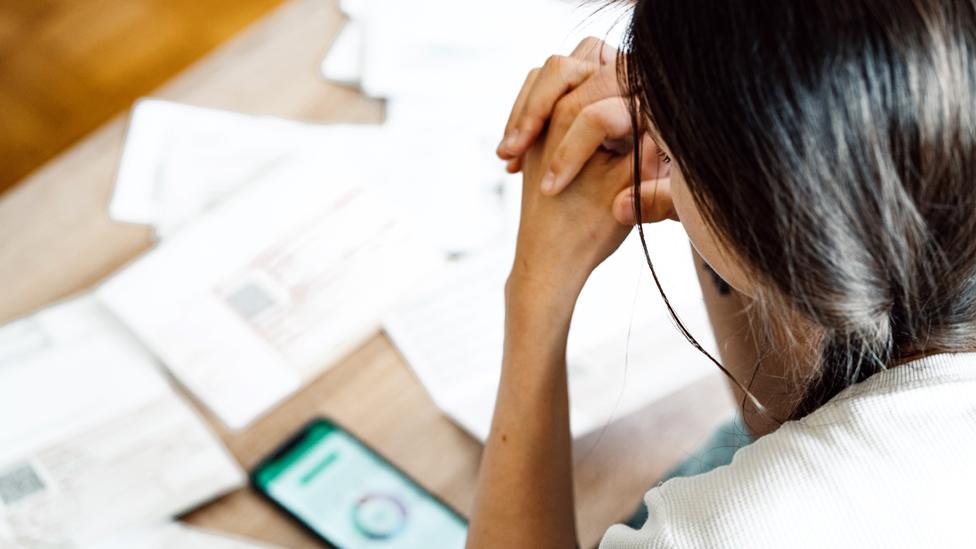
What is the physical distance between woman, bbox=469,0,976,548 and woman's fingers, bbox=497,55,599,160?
12 centimetres

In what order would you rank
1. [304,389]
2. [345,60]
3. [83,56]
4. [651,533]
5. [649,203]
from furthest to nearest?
[83,56]
[345,60]
[304,389]
[649,203]
[651,533]

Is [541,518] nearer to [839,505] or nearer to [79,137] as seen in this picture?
[839,505]

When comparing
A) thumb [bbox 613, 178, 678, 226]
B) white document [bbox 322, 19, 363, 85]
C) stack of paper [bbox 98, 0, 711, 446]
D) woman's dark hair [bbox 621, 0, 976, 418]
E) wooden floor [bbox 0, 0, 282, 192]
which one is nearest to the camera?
woman's dark hair [bbox 621, 0, 976, 418]

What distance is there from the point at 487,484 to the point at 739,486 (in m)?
0.24

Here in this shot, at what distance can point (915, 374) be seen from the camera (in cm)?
49

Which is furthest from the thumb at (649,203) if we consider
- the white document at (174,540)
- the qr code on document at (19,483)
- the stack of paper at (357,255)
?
the qr code on document at (19,483)

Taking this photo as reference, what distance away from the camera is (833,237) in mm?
405

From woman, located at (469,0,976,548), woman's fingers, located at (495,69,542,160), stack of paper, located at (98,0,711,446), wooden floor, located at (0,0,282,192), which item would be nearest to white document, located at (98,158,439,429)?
stack of paper, located at (98,0,711,446)

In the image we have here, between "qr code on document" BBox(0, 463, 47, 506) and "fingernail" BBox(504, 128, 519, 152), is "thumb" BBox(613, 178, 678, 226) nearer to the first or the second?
"fingernail" BBox(504, 128, 519, 152)

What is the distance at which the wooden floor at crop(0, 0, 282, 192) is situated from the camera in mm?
1644

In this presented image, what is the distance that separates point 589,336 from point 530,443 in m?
0.15

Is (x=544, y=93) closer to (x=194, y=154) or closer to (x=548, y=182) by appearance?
(x=548, y=182)

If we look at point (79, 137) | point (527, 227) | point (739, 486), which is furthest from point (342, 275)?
point (79, 137)

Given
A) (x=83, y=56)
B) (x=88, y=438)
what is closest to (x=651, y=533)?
(x=88, y=438)
